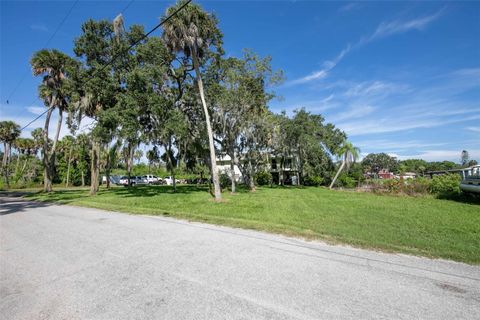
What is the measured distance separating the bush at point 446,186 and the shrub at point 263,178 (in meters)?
23.4

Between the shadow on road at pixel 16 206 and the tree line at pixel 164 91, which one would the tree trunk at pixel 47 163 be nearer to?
the tree line at pixel 164 91

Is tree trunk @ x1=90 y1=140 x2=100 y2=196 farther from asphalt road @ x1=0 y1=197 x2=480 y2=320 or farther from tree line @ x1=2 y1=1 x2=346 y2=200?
asphalt road @ x1=0 y1=197 x2=480 y2=320

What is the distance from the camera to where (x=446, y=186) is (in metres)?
15.8

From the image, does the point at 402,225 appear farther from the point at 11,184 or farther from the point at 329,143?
the point at 11,184

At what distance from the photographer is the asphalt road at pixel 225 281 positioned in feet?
9.34

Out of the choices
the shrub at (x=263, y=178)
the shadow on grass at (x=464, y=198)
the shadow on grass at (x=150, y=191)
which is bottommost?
the shadow on grass at (x=464, y=198)

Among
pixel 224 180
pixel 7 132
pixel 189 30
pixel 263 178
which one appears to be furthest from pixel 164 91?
pixel 7 132

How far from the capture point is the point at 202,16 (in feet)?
45.7

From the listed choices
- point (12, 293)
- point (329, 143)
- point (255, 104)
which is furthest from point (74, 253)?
point (329, 143)

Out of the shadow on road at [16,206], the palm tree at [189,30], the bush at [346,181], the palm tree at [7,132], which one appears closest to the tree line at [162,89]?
the palm tree at [189,30]

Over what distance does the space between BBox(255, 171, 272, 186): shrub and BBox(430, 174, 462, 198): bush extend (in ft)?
76.8

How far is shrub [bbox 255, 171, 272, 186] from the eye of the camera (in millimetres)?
38438

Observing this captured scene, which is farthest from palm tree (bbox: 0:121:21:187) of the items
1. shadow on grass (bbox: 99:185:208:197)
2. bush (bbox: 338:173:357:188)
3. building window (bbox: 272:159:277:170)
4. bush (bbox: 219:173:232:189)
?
bush (bbox: 338:173:357:188)

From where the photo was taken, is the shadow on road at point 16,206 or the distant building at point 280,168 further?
the distant building at point 280,168
